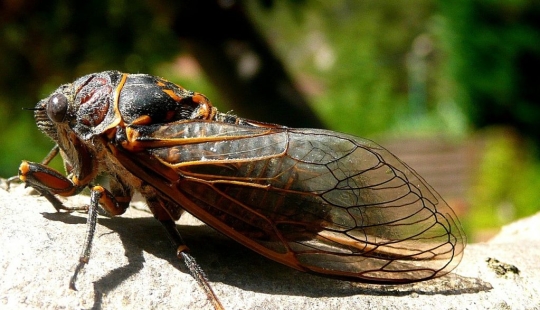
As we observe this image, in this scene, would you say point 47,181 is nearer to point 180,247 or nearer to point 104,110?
point 104,110

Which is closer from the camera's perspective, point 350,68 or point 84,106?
point 84,106

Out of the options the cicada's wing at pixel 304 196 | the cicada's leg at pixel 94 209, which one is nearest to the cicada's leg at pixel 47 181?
the cicada's leg at pixel 94 209

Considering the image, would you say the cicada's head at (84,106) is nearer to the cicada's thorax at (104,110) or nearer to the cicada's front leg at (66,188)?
the cicada's thorax at (104,110)

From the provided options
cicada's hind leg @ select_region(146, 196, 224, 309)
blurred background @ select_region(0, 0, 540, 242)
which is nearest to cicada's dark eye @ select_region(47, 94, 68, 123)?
cicada's hind leg @ select_region(146, 196, 224, 309)

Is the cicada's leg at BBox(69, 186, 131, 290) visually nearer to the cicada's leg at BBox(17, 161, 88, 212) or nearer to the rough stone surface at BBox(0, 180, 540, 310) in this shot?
the rough stone surface at BBox(0, 180, 540, 310)

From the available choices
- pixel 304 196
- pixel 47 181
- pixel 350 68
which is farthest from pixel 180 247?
pixel 350 68

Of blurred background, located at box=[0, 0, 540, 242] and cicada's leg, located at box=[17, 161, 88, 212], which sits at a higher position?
blurred background, located at box=[0, 0, 540, 242]

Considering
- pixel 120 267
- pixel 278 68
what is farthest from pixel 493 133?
pixel 120 267

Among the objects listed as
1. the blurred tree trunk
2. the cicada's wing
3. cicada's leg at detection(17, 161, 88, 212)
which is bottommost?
cicada's leg at detection(17, 161, 88, 212)
